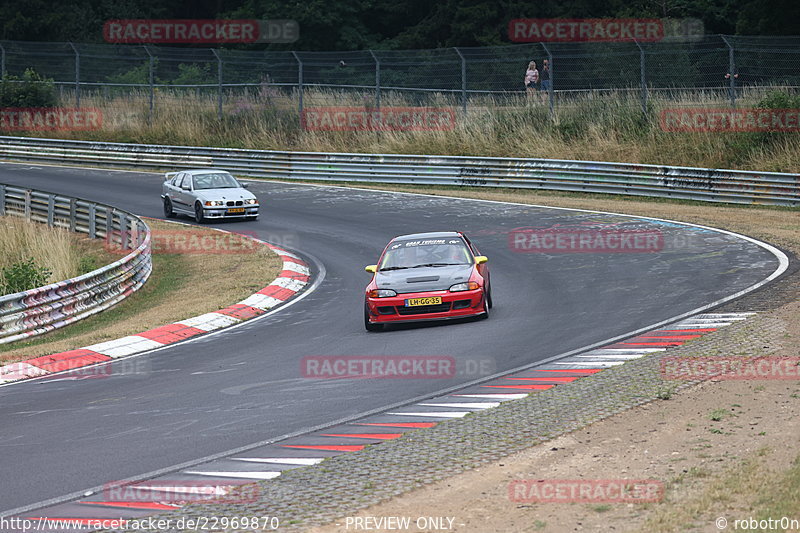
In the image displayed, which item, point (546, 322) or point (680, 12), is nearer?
point (546, 322)

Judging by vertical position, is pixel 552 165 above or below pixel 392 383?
above

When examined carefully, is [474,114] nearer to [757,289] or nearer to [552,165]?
[552,165]

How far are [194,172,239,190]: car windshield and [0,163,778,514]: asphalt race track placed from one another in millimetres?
3454

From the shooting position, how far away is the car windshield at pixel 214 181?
92.0ft

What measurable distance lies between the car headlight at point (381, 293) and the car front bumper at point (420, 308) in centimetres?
5

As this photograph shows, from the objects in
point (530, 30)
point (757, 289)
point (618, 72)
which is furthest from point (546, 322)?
point (530, 30)

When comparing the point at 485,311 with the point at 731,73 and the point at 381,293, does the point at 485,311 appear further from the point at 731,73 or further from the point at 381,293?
the point at 731,73

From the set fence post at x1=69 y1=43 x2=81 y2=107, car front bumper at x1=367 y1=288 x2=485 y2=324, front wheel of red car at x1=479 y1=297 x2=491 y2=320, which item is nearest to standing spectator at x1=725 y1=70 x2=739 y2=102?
front wheel of red car at x1=479 y1=297 x2=491 y2=320

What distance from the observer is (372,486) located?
785 cm

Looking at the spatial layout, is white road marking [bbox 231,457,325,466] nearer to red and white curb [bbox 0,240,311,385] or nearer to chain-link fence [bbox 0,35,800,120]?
red and white curb [bbox 0,240,311,385]

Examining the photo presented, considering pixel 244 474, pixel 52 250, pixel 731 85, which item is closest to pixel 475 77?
pixel 731 85

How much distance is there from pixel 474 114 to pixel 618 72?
4918 millimetres

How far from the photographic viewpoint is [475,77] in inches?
1371

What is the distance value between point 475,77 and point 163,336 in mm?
21960
